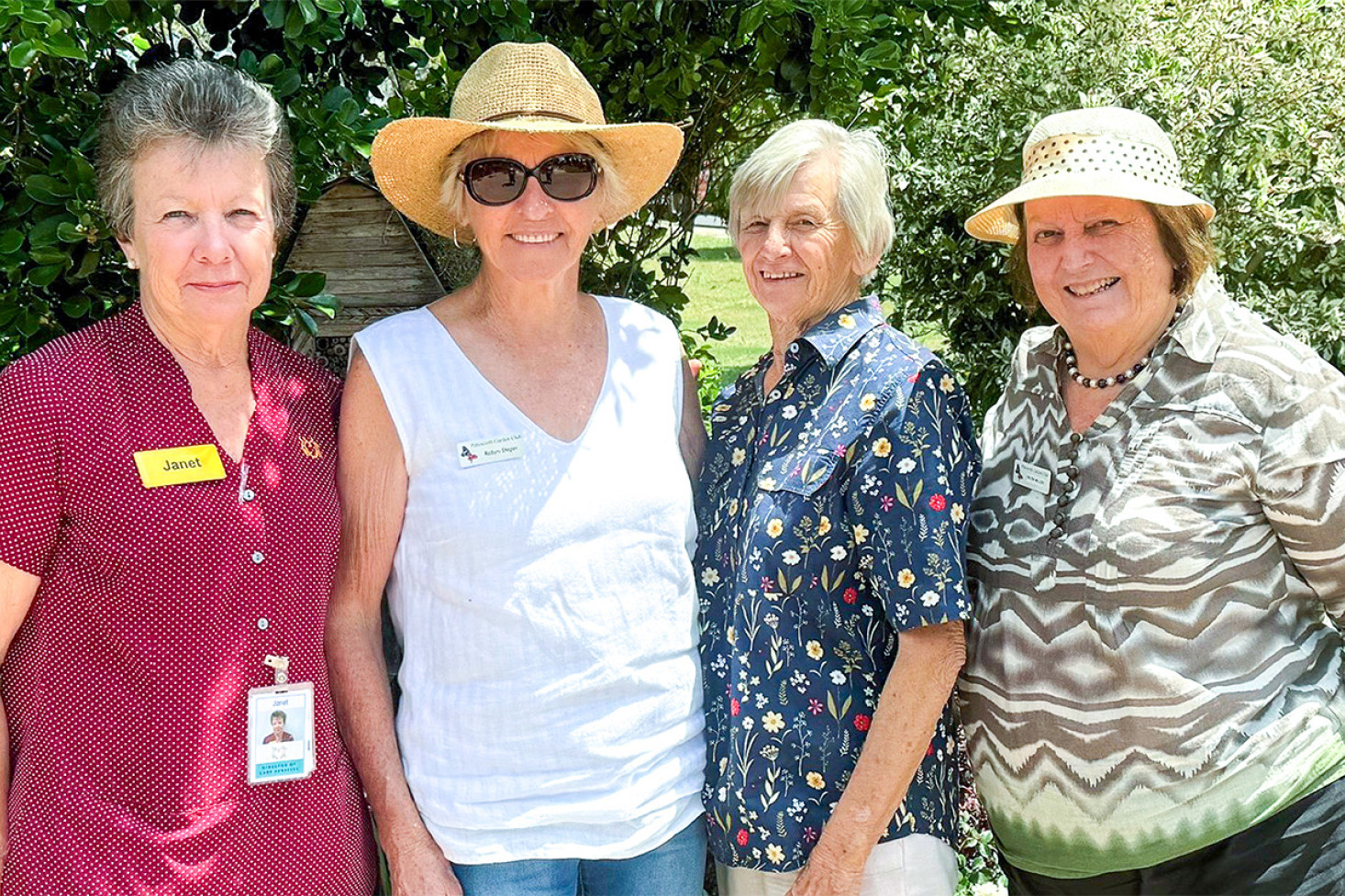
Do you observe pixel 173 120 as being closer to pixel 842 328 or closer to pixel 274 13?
pixel 274 13

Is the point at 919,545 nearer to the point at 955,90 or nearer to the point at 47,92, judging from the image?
the point at 47,92

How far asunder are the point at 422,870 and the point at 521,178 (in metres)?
1.41

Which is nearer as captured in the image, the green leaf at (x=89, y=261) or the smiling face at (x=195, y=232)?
the smiling face at (x=195, y=232)

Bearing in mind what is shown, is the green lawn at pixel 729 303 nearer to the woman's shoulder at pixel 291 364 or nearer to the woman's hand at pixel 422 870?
the woman's shoulder at pixel 291 364

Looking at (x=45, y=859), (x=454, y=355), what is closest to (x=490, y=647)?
(x=454, y=355)

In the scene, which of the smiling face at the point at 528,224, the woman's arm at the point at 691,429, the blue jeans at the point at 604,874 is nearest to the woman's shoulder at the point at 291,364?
the smiling face at the point at 528,224

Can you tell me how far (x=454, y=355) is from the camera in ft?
8.98

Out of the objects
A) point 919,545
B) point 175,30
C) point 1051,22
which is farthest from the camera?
point 1051,22

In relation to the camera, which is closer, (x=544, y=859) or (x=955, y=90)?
(x=544, y=859)

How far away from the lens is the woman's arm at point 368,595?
264 cm

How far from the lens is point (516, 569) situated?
2.62 metres

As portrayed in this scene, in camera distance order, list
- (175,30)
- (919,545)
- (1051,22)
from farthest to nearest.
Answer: (1051,22) → (175,30) → (919,545)

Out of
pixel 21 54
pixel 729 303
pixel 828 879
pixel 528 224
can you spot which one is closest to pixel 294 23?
pixel 21 54

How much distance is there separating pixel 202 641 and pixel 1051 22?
363 centimetres
